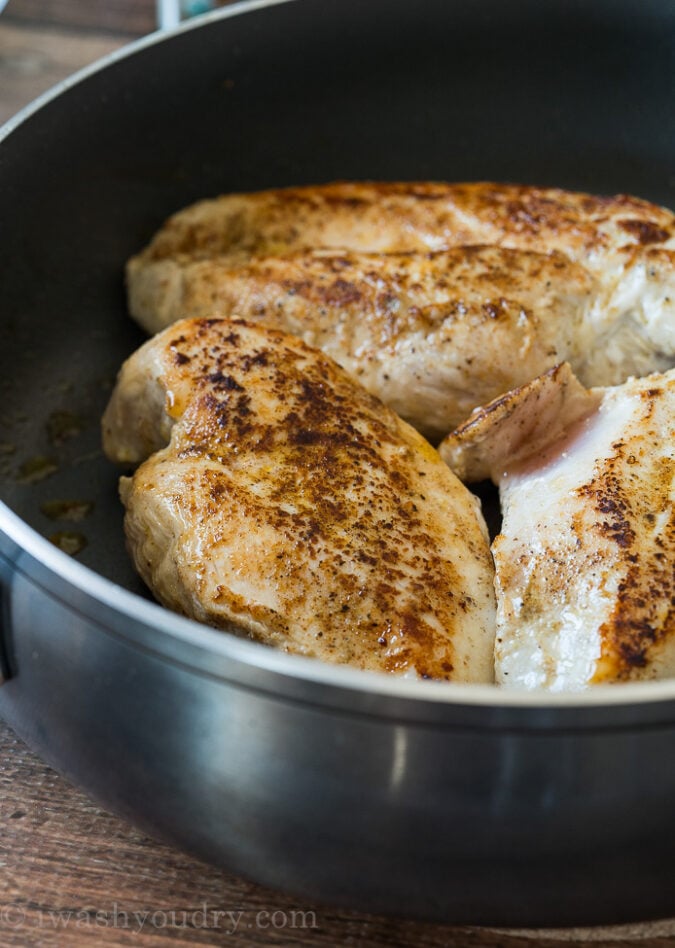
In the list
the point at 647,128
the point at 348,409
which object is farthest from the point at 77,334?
the point at 647,128

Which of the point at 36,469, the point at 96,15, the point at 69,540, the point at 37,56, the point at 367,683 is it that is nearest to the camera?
the point at 367,683

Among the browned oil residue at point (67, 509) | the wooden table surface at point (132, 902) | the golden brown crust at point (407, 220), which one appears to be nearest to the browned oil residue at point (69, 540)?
the browned oil residue at point (67, 509)

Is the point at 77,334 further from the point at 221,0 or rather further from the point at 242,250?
the point at 221,0

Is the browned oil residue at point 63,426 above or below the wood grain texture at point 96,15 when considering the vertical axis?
below

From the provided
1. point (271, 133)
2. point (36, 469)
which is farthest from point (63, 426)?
point (271, 133)

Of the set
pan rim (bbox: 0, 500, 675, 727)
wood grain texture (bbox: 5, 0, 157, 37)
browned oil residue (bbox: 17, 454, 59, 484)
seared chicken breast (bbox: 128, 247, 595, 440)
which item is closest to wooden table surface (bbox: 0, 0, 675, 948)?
pan rim (bbox: 0, 500, 675, 727)

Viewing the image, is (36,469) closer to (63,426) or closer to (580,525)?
(63,426)

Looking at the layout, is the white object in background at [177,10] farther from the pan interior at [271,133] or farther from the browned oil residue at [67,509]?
the browned oil residue at [67,509]
